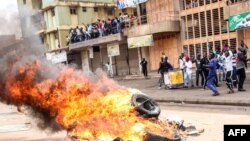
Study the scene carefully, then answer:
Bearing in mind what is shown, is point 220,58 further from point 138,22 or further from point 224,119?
point 138,22

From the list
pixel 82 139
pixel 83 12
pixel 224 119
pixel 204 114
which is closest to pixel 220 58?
pixel 204 114

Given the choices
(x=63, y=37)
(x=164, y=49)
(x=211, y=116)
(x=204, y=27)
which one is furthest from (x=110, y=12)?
(x=211, y=116)

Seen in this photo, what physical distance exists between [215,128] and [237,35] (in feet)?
49.1

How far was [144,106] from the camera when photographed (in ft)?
23.5

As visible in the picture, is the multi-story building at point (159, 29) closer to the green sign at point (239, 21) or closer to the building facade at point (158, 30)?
the building facade at point (158, 30)

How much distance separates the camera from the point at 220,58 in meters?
18.0

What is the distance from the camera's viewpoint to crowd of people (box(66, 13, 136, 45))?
30.8 meters

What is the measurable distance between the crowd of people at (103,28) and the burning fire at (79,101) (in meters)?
21.8

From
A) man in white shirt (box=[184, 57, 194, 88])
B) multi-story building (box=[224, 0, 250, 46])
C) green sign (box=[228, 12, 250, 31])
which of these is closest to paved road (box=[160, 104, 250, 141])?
man in white shirt (box=[184, 57, 194, 88])

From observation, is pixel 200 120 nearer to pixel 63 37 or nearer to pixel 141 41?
pixel 141 41

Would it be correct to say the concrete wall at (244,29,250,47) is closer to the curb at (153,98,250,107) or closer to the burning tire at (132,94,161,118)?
the curb at (153,98,250,107)

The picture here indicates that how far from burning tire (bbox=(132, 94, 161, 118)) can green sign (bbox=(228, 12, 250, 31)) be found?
49.7ft

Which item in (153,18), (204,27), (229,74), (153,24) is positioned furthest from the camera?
(153,18)

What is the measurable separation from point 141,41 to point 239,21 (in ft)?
28.4
